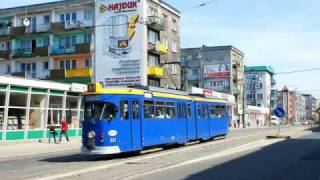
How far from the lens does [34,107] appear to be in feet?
136

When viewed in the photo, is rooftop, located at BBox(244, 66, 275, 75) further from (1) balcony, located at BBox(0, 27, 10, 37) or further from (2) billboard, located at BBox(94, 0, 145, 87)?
(1) balcony, located at BBox(0, 27, 10, 37)

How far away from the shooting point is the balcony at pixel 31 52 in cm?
6319

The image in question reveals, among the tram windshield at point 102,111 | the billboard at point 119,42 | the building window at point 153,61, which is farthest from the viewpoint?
the building window at point 153,61

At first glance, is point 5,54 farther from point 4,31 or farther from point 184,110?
point 184,110

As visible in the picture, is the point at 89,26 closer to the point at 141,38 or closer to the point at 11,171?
the point at 141,38

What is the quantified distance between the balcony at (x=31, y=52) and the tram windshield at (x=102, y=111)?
136 feet

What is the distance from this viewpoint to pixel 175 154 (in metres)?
24.6

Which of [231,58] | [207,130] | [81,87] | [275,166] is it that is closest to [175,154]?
[275,166]

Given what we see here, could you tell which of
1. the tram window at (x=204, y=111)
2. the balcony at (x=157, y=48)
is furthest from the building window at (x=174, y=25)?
the tram window at (x=204, y=111)

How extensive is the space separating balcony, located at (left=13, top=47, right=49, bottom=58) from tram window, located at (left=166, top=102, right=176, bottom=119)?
36.9 meters

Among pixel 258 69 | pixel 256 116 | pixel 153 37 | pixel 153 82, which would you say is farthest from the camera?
pixel 258 69

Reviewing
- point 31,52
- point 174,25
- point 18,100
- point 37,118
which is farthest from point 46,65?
point 18,100

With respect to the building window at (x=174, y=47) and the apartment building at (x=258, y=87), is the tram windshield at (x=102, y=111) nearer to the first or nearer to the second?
the building window at (x=174, y=47)

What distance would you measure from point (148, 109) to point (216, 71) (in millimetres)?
80589
